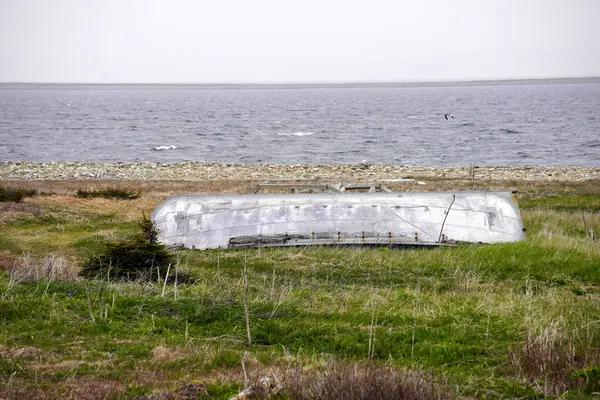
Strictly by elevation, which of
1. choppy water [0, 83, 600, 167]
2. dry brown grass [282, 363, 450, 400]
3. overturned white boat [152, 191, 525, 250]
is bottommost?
choppy water [0, 83, 600, 167]

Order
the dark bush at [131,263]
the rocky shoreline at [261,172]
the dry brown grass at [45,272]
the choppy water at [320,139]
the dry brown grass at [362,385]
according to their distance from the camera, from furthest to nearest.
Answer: the choppy water at [320,139], the rocky shoreline at [261,172], the dark bush at [131,263], the dry brown grass at [45,272], the dry brown grass at [362,385]

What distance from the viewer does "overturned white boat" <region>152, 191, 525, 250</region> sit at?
2081 cm

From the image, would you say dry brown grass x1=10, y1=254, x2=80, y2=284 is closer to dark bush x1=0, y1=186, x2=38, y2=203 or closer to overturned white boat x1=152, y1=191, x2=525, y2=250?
overturned white boat x1=152, y1=191, x2=525, y2=250

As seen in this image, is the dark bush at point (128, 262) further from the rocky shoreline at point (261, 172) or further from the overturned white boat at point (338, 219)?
the rocky shoreline at point (261, 172)

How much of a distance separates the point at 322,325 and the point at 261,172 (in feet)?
129

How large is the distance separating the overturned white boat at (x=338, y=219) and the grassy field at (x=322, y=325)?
105 centimetres

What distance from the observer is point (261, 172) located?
164 ft

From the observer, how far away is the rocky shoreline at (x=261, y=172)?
46.0 metres

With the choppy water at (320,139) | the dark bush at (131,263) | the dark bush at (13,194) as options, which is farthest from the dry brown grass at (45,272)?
the choppy water at (320,139)

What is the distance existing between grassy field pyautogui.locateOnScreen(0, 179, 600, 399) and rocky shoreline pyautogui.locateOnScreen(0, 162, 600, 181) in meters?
26.4

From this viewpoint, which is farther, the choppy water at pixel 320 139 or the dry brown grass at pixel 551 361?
the choppy water at pixel 320 139

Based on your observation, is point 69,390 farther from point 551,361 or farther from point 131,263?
point 131,263

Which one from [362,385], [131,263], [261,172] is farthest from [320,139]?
[362,385]

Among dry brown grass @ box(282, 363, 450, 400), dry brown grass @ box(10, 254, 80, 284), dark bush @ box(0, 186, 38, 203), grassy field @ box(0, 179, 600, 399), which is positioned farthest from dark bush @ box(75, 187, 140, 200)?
dry brown grass @ box(282, 363, 450, 400)
